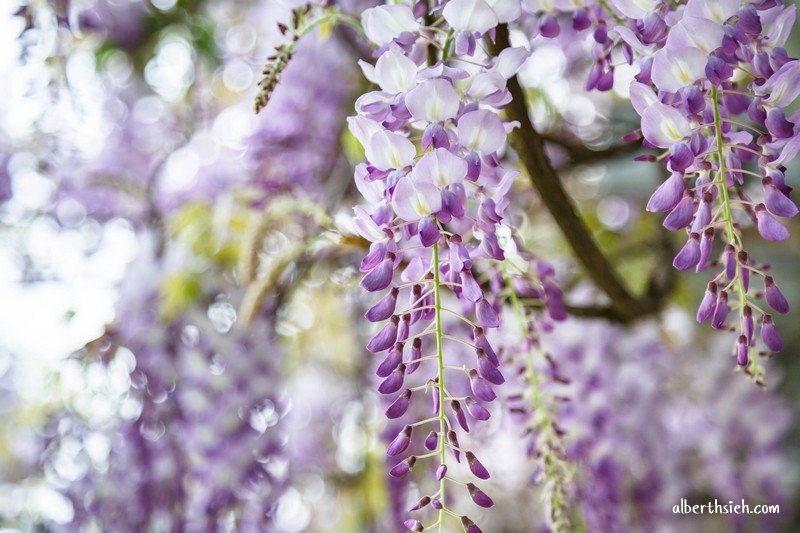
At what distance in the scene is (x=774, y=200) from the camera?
34 cm

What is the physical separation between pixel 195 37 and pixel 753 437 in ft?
3.07

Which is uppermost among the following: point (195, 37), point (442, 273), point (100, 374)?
point (442, 273)

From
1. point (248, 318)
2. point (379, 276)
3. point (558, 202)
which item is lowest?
point (248, 318)

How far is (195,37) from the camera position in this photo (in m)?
1.12

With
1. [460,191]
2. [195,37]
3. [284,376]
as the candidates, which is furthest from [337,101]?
[460,191]

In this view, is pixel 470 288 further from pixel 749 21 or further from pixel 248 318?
pixel 248 318

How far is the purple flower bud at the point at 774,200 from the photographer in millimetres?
341

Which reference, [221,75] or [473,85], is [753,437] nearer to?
[473,85]

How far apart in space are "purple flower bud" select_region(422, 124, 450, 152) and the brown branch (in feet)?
0.31

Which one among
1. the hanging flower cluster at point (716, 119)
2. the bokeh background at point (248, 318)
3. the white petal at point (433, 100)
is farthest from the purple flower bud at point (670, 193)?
the bokeh background at point (248, 318)

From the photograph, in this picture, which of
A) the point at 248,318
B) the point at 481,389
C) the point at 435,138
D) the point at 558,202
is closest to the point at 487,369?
the point at 481,389

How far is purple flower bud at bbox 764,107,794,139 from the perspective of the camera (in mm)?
337

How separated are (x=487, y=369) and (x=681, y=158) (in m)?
0.13

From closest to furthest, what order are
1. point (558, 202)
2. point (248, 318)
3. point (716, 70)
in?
point (716, 70) < point (558, 202) < point (248, 318)
